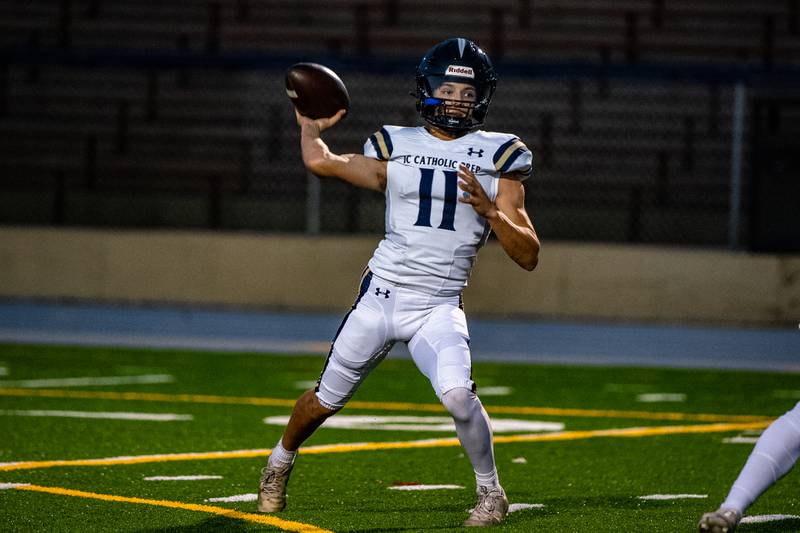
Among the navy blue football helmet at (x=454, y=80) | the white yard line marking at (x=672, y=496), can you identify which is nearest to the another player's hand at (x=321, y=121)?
the navy blue football helmet at (x=454, y=80)

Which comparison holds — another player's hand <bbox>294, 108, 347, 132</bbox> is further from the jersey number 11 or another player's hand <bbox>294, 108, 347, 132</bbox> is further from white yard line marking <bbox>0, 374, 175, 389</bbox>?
white yard line marking <bbox>0, 374, 175, 389</bbox>

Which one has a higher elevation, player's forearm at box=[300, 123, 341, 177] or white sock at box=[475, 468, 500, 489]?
player's forearm at box=[300, 123, 341, 177]

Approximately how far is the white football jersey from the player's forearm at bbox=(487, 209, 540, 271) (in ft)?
0.64

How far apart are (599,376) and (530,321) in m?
3.70

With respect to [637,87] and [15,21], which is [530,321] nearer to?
[637,87]

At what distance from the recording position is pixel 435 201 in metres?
5.23

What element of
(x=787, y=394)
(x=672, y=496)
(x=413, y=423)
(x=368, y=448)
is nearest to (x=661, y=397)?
(x=787, y=394)

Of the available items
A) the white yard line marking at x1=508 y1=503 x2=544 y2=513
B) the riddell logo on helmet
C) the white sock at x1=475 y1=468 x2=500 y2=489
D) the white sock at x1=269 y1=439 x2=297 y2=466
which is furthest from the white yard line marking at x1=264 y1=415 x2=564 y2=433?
the riddell logo on helmet

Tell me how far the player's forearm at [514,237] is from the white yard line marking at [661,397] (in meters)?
4.63

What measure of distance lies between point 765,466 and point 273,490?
5.91ft

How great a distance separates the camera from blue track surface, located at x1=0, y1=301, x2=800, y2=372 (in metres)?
12.5

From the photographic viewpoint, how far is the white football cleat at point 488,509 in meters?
5.07

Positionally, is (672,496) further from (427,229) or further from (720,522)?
(720,522)

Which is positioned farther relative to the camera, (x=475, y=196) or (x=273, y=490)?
(x=273, y=490)
